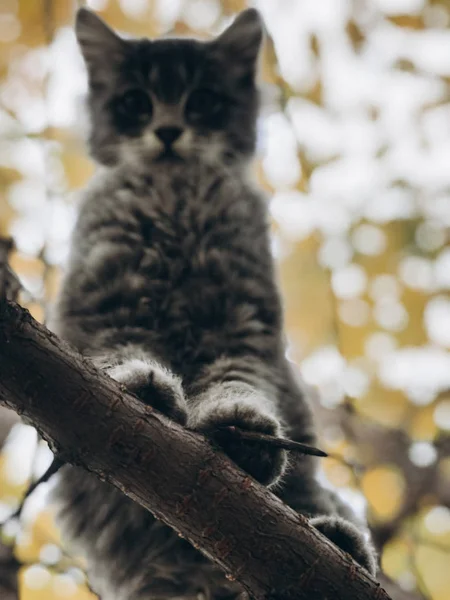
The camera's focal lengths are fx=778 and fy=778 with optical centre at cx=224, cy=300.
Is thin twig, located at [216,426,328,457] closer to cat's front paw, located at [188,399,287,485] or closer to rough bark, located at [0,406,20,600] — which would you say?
cat's front paw, located at [188,399,287,485]

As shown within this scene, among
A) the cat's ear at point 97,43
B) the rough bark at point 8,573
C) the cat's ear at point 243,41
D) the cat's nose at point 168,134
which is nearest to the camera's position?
the rough bark at point 8,573

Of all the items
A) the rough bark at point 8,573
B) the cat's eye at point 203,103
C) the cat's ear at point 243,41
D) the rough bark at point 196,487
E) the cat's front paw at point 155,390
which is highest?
the cat's ear at point 243,41

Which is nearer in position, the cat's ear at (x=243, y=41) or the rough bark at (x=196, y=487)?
the rough bark at (x=196, y=487)

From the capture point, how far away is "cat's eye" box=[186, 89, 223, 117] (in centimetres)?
412

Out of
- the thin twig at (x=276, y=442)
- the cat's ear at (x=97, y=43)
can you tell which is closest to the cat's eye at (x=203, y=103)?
the cat's ear at (x=97, y=43)

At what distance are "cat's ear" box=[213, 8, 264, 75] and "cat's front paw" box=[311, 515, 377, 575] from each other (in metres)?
2.90

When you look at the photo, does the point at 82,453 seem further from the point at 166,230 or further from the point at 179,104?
the point at 179,104

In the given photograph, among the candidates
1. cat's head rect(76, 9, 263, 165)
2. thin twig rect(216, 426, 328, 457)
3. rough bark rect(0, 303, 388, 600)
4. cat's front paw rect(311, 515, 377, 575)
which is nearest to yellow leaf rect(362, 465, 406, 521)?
cat's front paw rect(311, 515, 377, 575)

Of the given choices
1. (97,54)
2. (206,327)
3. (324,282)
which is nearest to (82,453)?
(206,327)

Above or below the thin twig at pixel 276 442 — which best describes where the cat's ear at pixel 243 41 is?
above

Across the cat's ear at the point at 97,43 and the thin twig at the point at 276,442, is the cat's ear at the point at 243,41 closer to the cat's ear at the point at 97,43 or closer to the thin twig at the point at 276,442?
the cat's ear at the point at 97,43

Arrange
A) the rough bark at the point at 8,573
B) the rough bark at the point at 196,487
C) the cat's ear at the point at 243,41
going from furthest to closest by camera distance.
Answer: the cat's ear at the point at 243,41
the rough bark at the point at 8,573
the rough bark at the point at 196,487

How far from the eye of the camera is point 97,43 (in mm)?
4445

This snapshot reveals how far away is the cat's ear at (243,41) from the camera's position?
452 cm
